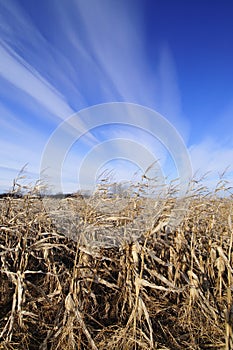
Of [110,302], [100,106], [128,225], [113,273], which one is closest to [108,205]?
[128,225]

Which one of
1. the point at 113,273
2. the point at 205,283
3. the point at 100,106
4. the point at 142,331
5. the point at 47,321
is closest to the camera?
the point at 142,331

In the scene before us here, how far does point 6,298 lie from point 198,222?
7.91 feet

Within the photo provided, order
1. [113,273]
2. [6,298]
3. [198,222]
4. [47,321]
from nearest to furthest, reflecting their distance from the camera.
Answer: [47,321] → [6,298] → [113,273] → [198,222]

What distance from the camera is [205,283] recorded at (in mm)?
2674

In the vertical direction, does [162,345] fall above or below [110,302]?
below

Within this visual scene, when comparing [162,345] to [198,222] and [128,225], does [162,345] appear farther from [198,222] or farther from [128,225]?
[198,222]

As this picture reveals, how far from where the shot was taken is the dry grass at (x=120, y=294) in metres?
2.02

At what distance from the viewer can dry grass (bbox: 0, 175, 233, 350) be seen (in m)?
2.02

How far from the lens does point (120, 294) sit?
247 cm

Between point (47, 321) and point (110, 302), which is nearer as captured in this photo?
point (47, 321)

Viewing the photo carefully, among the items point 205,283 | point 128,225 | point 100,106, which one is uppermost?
point 100,106

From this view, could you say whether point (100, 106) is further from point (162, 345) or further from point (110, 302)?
point (162, 345)

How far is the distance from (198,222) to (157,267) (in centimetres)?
84

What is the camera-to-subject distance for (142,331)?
211cm
